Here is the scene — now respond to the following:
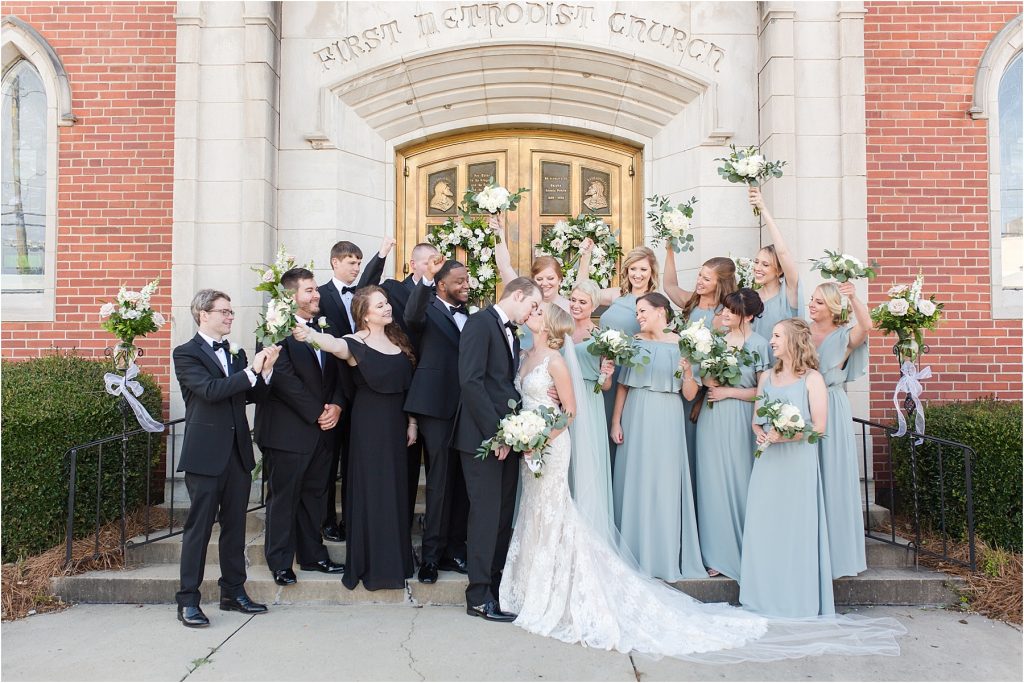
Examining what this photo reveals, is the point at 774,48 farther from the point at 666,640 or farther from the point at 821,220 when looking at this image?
the point at 666,640

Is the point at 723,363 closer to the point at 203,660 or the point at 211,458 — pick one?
the point at 211,458

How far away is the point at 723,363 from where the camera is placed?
16.6 feet

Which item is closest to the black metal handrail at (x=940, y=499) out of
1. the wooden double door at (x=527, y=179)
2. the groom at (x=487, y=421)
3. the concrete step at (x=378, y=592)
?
the concrete step at (x=378, y=592)

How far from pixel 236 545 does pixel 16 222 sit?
4985mm

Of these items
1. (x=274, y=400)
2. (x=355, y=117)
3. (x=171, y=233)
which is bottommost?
(x=274, y=400)

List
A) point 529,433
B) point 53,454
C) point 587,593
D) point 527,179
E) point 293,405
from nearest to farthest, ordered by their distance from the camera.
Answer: point 529,433, point 587,593, point 293,405, point 53,454, point 527,179

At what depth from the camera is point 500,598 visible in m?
4.93

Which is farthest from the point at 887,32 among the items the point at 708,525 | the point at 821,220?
the point at 708,525

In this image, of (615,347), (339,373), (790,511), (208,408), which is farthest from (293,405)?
(790,511)

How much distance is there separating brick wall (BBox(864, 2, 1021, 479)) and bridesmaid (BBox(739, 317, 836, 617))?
2780mm

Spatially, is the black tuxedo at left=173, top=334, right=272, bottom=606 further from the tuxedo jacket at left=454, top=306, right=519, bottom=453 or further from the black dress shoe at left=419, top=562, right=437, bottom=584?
the tuxedo jacket at left=454, top=306, right=519, bottom=453

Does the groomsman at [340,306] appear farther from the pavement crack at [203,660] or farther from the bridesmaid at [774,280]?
the bridesmaid at [774,280]

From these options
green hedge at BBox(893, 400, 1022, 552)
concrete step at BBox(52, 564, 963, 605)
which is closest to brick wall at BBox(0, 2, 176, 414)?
concrete step at BBox(52, 564, 963, 605)

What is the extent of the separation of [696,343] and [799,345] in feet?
2.22
